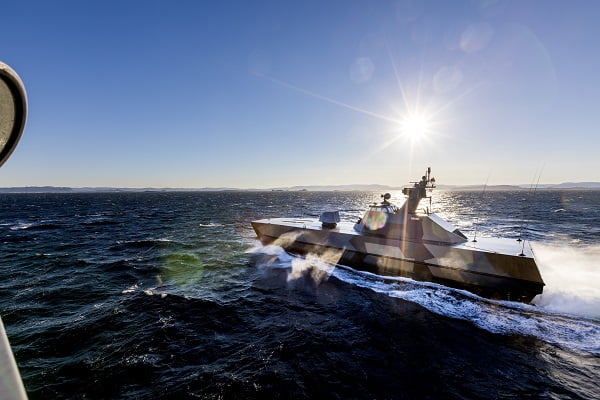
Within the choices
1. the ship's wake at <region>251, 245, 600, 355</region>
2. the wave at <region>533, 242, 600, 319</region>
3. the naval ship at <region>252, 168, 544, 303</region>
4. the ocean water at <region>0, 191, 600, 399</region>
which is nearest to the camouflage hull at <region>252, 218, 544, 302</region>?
the naval ship at <region>252, 168, 544, 303</region>

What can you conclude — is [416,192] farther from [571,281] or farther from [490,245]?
[571,281]

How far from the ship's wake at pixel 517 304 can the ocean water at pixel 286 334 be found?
70 millimetres

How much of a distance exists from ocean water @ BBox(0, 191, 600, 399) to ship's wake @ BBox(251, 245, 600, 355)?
7cm

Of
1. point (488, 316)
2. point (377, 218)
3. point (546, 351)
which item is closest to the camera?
point (546, 351)

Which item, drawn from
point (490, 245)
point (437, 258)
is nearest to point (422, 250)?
point (437, 258)

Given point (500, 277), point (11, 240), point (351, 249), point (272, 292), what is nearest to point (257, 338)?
point (272, 292)

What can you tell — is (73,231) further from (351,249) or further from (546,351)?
(546,351)

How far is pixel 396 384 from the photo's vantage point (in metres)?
7.53

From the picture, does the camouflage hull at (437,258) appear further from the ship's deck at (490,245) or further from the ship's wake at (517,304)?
the ship's wake at (517,304)

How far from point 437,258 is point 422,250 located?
0.80 meters

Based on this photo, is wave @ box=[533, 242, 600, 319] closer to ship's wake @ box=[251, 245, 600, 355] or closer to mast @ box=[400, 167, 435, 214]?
ship's wake @ box=[251, 245, 600, 355]

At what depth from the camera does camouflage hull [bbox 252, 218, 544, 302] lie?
1226cm

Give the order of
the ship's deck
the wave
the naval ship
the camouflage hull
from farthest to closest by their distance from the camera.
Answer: the ship's deck, the naval ship, the camouflage hull, the wave

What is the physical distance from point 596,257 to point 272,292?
872 inches
